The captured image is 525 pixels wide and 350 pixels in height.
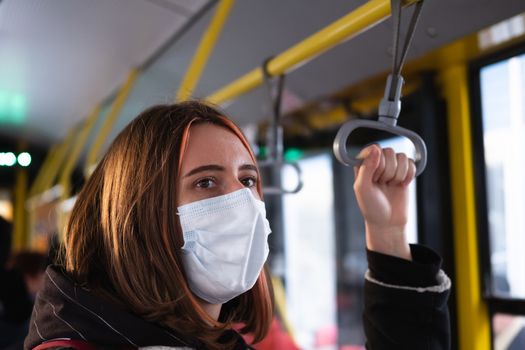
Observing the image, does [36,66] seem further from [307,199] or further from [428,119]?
[428,119]

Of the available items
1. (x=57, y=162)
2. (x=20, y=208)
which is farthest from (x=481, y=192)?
(x=20, y=208)

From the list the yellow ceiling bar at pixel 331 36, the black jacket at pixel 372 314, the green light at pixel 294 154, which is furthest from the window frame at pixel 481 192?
the green light at pixel 294 154

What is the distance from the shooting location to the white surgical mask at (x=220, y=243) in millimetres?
1224

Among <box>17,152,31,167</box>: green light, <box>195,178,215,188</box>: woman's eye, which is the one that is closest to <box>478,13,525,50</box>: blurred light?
<box>195,178,215,188</box>: woman's eye

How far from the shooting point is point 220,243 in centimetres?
124

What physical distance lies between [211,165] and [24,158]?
6.53 meters

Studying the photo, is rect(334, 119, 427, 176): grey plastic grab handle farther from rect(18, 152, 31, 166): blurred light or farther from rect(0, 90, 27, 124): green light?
rect(18, 152, 31, 166): blurred light

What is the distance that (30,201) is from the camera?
7.82 m

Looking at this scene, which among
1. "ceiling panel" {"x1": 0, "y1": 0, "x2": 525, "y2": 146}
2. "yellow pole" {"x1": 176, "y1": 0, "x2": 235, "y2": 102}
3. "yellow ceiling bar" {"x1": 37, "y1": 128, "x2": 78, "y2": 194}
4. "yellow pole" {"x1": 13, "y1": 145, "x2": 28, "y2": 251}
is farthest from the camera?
"yellow pole" {"x1": 13, "y1": 145, "x2": 28, "y2": 251}

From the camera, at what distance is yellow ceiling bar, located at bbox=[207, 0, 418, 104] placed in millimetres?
1304

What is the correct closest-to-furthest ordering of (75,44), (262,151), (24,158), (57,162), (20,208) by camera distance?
(75,44) < (262,151) < (57,162) < (24,158) < (20,208)

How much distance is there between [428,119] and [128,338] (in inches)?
75.6

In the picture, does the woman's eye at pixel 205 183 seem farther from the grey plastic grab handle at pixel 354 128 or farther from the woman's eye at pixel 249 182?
the grey plastic grab handle at pixel 354 128

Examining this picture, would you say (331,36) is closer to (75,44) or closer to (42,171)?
(75,44)
